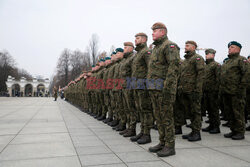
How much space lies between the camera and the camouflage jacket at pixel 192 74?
536 cm

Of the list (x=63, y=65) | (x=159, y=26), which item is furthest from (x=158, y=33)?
(x=63, y=65)

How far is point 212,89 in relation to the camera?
6.57 m

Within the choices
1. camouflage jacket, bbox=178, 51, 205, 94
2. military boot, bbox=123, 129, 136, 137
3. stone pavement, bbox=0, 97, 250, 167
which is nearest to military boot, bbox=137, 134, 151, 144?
stone pavement, bbox=0, 97, 250, 167

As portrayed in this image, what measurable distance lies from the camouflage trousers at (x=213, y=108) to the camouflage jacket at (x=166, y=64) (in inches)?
114

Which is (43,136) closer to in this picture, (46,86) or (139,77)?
(139,77)

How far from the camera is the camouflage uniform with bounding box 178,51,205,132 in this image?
5.28 metres

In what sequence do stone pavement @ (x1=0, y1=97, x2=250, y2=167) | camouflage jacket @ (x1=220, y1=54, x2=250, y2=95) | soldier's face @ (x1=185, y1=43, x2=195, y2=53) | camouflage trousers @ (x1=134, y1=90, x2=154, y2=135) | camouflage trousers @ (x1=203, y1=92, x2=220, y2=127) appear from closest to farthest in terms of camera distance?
stone pavement @ (x1=0, y1=97, x2=250, y2=167), camouflage trousers @ (x1=134, y1=90, x2=154, y2=135), camouflage jacket @ (x1=220, y1=54, x2=250, y2=95), soldier's face @ (x1=185, y1=43, x2=195, y2=53), camouflage trousers @ (x1=203, y1=92, x2=220, y2=127)

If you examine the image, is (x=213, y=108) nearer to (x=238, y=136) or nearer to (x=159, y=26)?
(x=238, y=136)

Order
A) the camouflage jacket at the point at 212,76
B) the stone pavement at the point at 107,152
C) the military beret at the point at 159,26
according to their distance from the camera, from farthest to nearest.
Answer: the camouflage jacket at the point at 212,76
the military beret at the point at 159,26
the stone pavement at the point at 107,152

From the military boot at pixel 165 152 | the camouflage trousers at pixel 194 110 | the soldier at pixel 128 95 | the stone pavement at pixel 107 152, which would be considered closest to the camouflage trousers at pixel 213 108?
the stone pavement at pixel 107 152

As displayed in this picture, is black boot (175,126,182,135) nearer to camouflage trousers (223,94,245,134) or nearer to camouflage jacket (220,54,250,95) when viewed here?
camouflage trousers (223,94,245,134)

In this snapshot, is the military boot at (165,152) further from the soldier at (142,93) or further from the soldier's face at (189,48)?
the soldier's face at (189,48)

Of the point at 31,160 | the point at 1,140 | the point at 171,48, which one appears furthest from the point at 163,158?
the point at 1,140

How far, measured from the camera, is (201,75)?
5359 mm
